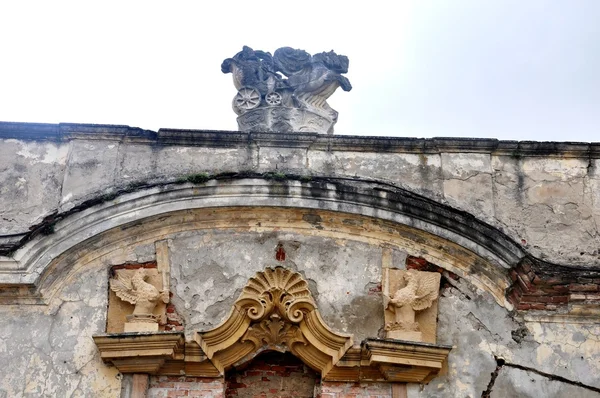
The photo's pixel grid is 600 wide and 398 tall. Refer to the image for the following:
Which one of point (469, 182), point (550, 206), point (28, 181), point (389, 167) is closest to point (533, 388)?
point (550, 206)

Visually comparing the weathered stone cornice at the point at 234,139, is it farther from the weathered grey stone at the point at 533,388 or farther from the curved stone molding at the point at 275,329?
the weathered grey stone at the point at 533,388

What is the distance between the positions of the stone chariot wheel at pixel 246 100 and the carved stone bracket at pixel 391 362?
2.57 metres

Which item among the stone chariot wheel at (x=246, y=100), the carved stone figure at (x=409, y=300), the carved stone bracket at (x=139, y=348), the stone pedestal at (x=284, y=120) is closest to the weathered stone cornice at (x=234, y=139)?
the stone pedestal at (x=284, y=120)

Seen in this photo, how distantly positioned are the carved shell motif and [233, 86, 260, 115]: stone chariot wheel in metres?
1.83

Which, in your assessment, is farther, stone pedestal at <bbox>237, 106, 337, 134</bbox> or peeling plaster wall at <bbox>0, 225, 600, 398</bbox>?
stone pedestal at <bbox>237, 106, 337, 134</bbox>

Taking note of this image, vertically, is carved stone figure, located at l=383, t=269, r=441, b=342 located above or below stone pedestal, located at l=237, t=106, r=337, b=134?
below

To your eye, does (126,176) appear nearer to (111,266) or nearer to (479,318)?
(111,266)

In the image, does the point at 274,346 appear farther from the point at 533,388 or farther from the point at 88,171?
the point at 88,171

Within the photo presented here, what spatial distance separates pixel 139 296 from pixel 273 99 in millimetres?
2323

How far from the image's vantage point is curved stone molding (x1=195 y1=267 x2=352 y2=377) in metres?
7.11

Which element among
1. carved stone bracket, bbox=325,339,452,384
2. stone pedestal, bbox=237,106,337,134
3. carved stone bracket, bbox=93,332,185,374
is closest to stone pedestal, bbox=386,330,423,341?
carved stone bracket, bbox=325,339,452,384

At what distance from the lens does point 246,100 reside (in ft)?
27.8

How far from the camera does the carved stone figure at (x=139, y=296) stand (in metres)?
7.12

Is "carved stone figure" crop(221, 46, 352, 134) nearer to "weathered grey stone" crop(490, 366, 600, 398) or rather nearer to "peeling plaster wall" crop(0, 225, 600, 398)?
"peeling plaster wall" crop(0, 225, 600, 398)
